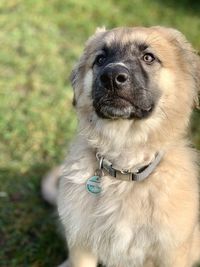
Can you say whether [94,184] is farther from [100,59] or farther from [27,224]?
[27,224]

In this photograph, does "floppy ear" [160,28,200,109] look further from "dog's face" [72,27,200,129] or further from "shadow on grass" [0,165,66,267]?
"shadow on grass" [0,165,66,267]

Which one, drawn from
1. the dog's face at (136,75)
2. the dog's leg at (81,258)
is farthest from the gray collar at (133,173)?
the dog's leg at (81,258)

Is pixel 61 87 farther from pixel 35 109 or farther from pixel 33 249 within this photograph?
pixel 33 249

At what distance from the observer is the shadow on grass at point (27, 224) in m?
3.59

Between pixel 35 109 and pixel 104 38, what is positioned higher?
pixel 104 38

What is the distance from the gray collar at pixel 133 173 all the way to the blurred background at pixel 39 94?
859 mm

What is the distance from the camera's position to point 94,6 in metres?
6.45

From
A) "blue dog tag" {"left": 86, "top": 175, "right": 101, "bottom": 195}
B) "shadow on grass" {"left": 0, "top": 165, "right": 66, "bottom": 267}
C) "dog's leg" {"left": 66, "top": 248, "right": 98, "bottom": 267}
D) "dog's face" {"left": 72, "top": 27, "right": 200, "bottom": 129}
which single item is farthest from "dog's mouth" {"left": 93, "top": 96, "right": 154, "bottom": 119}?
"shadow on grass" {"left": 0, "top": 165, "right": 66, "bottom": 267}

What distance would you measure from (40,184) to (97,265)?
0.82 meters

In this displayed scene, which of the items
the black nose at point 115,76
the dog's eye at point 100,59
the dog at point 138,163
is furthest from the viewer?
the dog's eye at point 100,59

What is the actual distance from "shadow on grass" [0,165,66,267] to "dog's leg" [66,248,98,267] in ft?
1.41

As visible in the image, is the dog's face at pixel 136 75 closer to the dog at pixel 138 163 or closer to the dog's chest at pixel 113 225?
the dog at pixel 138 163

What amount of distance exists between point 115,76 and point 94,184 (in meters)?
0.64

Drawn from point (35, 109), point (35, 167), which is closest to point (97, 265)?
point (35, 167)
